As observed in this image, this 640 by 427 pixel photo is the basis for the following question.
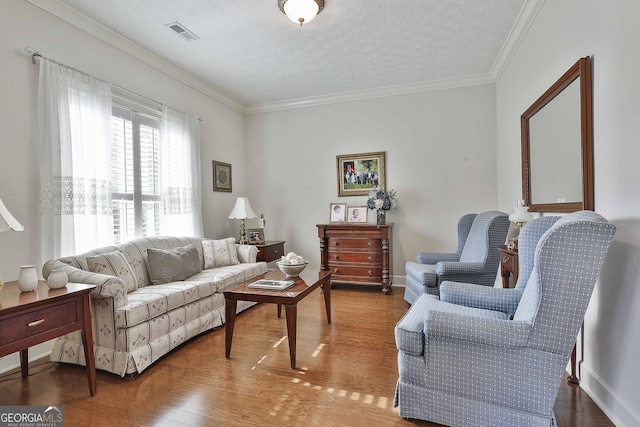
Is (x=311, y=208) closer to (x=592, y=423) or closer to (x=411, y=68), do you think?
(x=411, y=68)

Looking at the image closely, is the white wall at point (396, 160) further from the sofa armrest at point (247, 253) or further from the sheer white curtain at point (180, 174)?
the sheer white curtain at point (180, 174)

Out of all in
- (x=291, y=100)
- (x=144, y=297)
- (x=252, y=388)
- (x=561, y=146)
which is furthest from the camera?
(x=291, y=100)

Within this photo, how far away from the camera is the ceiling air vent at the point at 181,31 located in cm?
292

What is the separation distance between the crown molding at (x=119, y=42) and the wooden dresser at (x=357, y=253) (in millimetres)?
2564

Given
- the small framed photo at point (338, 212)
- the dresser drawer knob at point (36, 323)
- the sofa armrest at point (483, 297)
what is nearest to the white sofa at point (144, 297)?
the dresser drawer knob at point (36, 323)

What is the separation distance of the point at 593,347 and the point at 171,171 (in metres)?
4.14

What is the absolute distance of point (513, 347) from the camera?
151cm

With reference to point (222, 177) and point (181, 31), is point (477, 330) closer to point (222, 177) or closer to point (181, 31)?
point (181, 31)

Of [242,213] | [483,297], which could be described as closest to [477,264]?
[483,297]

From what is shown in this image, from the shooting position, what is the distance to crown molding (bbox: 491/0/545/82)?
2.68 m

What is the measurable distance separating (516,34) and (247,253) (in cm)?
376

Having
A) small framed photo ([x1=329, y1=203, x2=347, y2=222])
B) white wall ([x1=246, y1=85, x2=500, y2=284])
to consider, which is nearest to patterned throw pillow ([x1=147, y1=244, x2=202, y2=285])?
white wall ([x1=246, y1=85, x2=500, y2=284])

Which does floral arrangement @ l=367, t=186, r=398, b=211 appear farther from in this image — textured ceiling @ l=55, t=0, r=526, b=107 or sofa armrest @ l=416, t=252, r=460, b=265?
textured ceiling @ l=55, t=0, r=526, b=107

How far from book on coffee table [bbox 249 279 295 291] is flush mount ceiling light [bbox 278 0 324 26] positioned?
2222mm
